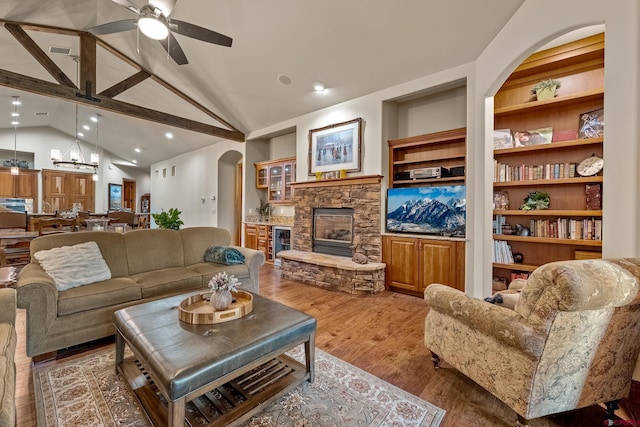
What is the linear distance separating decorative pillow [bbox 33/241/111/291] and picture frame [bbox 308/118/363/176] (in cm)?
355

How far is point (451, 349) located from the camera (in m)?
1.92

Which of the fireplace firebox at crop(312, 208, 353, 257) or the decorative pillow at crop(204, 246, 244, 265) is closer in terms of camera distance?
the decorative pillow at crop(204, 246, 244, 265)

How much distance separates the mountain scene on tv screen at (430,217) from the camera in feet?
12.2

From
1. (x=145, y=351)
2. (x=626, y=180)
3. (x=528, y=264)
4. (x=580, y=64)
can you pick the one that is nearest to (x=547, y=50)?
(x=580, y=64)

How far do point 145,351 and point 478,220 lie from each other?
3470 millimetres

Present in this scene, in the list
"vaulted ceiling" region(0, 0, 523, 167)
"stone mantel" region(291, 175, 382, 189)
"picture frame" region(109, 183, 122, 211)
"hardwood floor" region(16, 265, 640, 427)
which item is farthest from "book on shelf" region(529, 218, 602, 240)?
"picture frame" region(109, 183, 122, 211)

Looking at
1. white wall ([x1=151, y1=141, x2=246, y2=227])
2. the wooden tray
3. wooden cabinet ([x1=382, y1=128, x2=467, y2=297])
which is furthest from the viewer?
white wall ([x1=151, y1=141, x2=246, y2=227])

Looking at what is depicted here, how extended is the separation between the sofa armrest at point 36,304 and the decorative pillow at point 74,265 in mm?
215

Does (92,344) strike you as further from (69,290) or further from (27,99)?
(27,99)

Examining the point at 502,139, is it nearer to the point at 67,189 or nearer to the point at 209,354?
the point at 209,354

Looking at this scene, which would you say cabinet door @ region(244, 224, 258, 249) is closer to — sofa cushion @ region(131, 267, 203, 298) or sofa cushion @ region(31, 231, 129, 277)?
sofa cushion @ region(131, 267, 203, 298)

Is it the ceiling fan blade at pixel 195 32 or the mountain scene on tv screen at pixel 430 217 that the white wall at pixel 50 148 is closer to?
the ceiling fan blade at pixel 195 32

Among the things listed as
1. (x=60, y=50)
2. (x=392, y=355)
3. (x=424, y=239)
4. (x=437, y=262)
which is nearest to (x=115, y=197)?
(x=60, y=50)

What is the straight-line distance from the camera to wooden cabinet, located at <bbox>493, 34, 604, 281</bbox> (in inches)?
117
